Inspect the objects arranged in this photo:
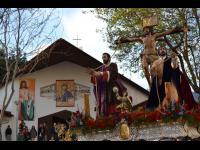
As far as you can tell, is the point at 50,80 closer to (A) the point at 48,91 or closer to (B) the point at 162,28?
(A) the point at 48,91

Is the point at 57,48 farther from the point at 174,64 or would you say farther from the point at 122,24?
the point at 174,64

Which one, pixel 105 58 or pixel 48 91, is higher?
pixel 48 91

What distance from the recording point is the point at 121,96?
1456 centimetres

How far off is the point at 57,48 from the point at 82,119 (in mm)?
11019

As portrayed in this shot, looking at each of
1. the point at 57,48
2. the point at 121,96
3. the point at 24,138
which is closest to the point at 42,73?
the point at 57,48

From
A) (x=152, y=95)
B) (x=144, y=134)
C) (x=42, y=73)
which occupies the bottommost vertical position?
(x=144, y=134)

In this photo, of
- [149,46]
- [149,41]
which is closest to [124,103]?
[149,46]

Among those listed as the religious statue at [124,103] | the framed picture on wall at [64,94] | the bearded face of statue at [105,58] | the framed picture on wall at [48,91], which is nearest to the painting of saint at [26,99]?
the framed picture on wall at [48,91]

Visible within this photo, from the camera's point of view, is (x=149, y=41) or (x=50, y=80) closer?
(x=149, y=41)

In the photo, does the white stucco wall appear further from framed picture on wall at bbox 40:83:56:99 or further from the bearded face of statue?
the bearded face of statue

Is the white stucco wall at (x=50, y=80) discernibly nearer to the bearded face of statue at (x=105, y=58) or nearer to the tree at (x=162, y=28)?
the tree at (x=162, y=28)

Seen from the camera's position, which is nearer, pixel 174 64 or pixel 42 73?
pixel 174 64

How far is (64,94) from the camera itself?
1000 inches

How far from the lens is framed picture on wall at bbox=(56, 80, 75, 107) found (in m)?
25.3
